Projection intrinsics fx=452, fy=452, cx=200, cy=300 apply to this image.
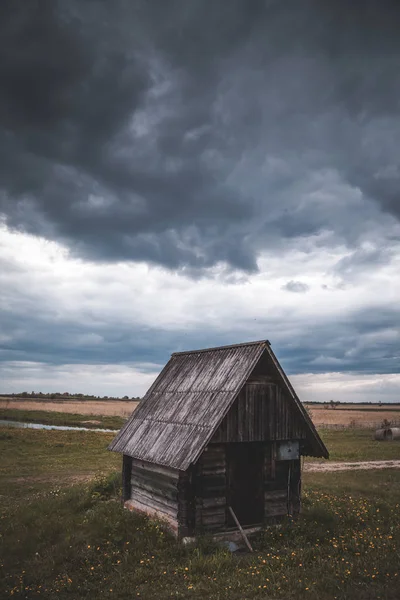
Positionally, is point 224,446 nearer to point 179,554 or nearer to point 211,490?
point 211,490

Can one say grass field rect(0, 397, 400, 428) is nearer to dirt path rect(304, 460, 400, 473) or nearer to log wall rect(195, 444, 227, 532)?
dirt path rect(304, 460, 400, 473)

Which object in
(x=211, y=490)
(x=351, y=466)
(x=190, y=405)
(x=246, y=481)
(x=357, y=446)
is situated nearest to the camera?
(x=211, y=490)

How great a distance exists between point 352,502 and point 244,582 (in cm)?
918

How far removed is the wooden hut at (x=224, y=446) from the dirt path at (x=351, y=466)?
12.4 meters

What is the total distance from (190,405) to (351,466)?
1725 centimetres

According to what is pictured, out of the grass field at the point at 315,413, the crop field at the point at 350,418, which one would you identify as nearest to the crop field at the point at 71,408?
the grass field at the point at 315,413

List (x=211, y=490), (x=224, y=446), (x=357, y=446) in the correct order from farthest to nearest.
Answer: (x=357, y=446) < (x=224, y=446) < (x=211, y=490)

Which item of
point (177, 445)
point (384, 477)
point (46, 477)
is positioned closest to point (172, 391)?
point (177, 445)

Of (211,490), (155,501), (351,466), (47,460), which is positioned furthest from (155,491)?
(47,460)

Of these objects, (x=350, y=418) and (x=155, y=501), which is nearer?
(x=155, y=501)

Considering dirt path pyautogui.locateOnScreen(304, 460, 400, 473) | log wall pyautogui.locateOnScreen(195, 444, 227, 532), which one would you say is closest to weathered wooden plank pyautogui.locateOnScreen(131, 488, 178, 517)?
log wall pyautogui.locateOnScreen(195, 444, 227, 532)

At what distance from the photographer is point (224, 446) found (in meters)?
13.8

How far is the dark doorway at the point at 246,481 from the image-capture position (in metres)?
14.2

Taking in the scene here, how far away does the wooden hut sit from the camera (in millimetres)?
13148
